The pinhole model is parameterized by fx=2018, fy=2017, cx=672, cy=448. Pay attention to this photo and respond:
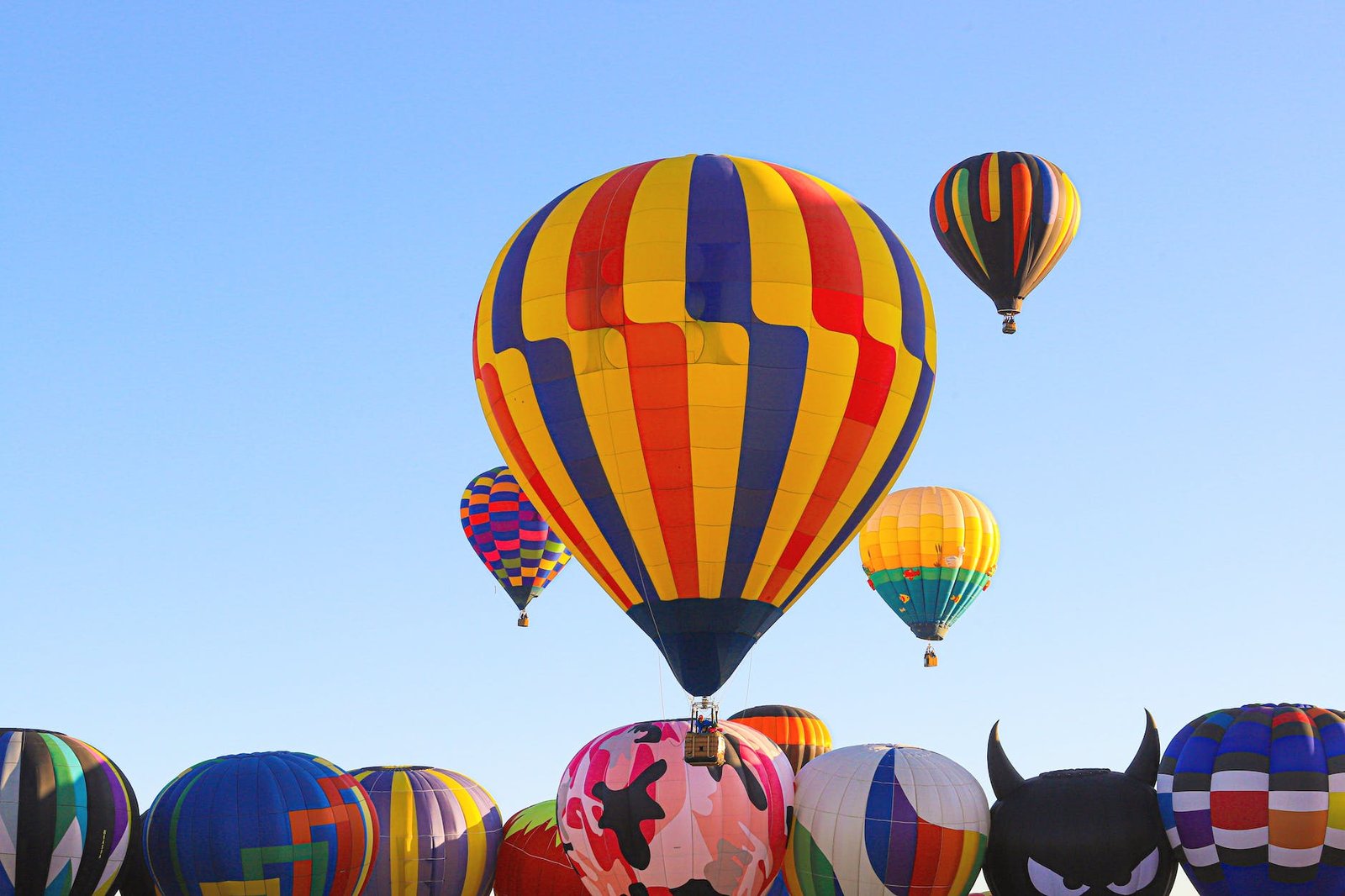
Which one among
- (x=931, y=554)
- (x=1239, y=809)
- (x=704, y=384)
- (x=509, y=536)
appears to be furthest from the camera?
(x=509, y=536)

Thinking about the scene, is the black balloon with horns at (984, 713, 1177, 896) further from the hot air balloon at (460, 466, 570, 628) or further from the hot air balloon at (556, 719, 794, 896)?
the hot air balloon at (460, 466, 570, 628)

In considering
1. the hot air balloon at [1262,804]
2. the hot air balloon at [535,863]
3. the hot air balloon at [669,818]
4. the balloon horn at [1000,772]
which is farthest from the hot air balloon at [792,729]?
the hot air balloon at [1262,804]

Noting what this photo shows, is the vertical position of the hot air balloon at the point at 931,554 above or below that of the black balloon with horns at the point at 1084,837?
above

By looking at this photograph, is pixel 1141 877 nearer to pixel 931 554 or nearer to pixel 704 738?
pixel 704 738

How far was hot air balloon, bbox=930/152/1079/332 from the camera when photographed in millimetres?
27953

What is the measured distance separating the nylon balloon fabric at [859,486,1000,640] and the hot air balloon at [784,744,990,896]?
11.4 metres

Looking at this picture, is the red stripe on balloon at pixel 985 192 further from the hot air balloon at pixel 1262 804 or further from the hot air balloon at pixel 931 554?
the hot air balloon at pixel 1262 804

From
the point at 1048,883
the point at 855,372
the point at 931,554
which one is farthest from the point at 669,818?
the point at 931,554

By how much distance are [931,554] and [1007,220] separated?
232 inches

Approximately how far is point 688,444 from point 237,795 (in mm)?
6159

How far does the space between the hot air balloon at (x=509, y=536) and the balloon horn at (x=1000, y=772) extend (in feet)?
42.3

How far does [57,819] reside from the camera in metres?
19.7

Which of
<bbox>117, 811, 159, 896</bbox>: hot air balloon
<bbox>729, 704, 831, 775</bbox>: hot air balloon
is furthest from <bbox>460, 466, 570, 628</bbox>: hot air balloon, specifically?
<bbox>117, 811, 159, 896</bbox>: hot air balloon

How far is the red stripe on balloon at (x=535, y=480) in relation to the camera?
776 inches
